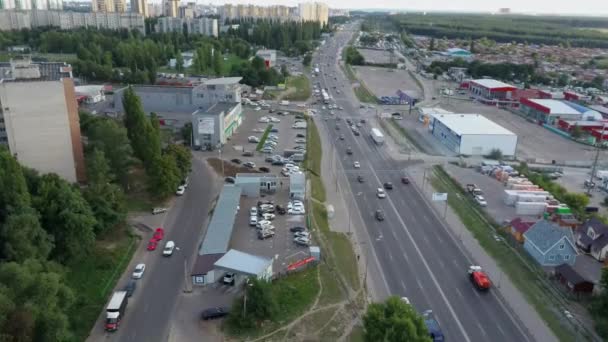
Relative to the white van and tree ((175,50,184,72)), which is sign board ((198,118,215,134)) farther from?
tree ((175,50,184,72))

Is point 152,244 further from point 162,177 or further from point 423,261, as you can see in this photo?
point 423,261

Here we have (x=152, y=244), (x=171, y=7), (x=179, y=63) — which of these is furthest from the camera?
(x=171, y=7)

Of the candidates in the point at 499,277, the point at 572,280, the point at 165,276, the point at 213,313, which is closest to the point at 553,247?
the point at 572,280

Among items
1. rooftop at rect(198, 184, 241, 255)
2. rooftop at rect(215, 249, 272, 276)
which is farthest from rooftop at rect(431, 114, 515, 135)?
rooftop at rect(215, 249, 272, 276)

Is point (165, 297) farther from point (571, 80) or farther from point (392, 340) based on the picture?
point (571, 80)

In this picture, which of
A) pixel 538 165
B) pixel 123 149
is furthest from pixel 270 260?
pixel 538 165

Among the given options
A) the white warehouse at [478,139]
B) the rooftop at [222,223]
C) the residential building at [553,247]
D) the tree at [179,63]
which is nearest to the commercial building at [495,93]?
the white warehouse at [478,139]
